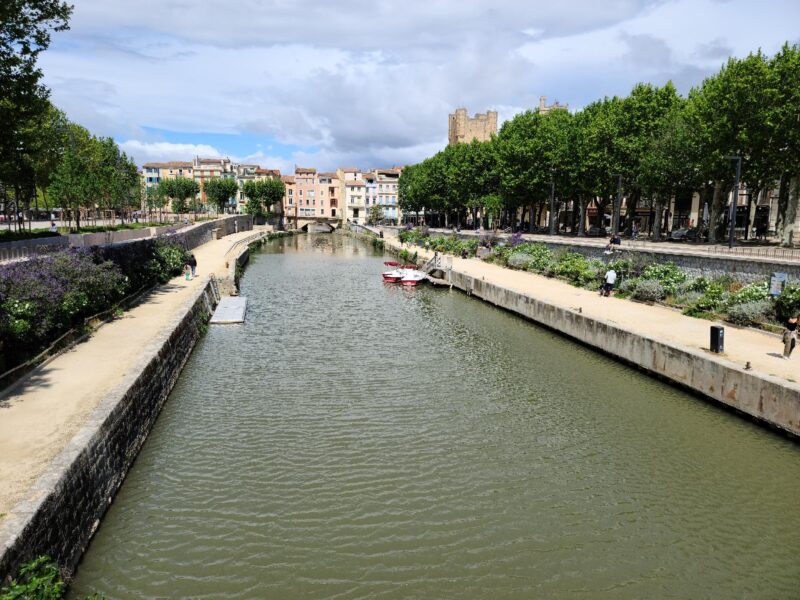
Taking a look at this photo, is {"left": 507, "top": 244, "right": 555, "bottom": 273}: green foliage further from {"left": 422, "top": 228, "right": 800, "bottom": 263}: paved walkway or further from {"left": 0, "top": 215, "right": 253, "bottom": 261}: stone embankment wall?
{"left": 0, "top": 215, "right": 253, "bottom": 261}: stone embankment wall

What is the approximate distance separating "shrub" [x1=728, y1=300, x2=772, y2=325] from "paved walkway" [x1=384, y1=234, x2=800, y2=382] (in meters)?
0.40

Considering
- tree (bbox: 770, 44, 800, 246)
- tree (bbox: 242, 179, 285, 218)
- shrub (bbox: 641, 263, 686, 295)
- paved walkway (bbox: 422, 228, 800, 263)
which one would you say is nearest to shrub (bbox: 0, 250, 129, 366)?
shrub (bbox: 641, 263, 686, 295)

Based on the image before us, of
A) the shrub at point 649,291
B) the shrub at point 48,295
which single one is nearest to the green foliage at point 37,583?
the shrub at point 48,295

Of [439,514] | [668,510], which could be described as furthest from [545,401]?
[439,514]

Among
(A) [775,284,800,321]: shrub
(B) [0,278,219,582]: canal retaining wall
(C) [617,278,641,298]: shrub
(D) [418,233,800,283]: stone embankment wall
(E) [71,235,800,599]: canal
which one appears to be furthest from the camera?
(C) [617,278,641,298]: shrub

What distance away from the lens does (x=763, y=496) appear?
11.7m

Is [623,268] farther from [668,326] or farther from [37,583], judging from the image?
[37,583]

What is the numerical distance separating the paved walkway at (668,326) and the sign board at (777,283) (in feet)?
6.30

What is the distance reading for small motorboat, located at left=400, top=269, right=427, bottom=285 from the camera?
141 ft

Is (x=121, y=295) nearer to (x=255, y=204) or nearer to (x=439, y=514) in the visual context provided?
(x=439, y=514)

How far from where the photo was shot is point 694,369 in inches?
658

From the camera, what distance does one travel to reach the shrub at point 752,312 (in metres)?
20.3

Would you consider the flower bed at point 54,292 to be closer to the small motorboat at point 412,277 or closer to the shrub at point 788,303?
the small motorboat at point 412,277

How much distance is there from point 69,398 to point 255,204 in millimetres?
122343
